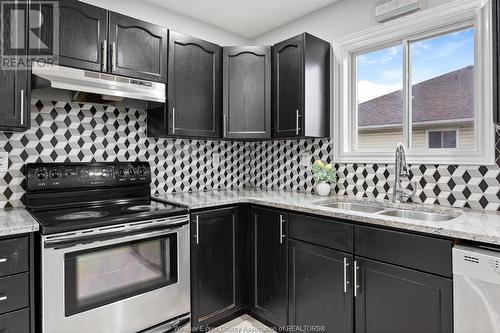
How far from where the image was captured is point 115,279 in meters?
1.92

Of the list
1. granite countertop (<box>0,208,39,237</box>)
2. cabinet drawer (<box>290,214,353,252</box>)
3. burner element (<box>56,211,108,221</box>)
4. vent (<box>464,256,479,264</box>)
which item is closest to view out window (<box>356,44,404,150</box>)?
cabinet drawer (<box>290,214,353,252</box>)

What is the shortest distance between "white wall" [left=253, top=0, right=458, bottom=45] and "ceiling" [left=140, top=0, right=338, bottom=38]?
0.06 metres

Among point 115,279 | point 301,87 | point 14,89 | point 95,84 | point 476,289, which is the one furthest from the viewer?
point 301,87

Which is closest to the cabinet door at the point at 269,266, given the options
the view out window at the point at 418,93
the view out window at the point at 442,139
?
the view out window at the point at 418,93

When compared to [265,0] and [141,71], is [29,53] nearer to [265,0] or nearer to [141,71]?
[141,71]

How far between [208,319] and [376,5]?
2.72m

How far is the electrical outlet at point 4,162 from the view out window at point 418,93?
2.63 m

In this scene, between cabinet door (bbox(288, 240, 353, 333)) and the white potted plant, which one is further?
the white potted plant

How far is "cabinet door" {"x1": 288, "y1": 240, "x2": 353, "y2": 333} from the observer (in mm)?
1891

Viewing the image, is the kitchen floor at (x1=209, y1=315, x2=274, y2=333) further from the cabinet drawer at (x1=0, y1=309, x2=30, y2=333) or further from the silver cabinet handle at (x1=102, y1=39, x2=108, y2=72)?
the silver cabinet handle at (x1=102, y1=39, x2=108, y2=72)

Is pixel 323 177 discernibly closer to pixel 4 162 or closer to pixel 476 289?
pixel 476 289

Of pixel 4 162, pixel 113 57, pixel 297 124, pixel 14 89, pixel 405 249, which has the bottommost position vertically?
pixel 405 249

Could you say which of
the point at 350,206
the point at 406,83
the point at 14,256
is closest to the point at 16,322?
the point at 14,256

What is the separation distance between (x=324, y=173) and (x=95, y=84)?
6.05 feet
